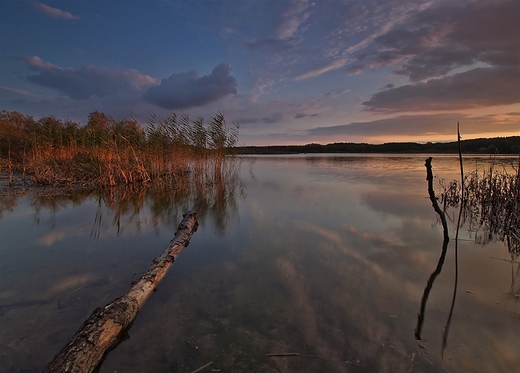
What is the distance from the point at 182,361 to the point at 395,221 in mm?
4957

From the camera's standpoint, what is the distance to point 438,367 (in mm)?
1830

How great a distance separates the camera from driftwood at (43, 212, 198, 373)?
1.72m

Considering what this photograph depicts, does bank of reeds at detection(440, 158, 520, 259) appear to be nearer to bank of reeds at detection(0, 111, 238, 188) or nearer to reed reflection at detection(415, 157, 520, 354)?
reed reflection at detection(415, 157, 520, 354)

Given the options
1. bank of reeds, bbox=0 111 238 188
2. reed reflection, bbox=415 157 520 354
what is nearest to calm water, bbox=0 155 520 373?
reed reflection, bbox=415 157 520 354

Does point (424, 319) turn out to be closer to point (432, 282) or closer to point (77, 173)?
point (432, 282)

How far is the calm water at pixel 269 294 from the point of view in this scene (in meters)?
1.95

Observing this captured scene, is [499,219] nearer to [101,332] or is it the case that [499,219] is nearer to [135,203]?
[101,332]

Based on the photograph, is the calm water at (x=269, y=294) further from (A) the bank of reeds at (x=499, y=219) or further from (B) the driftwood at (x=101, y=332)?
(A) the bank of reeds at (x=499, y=219)

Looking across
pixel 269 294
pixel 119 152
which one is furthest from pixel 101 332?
pixel 119 152

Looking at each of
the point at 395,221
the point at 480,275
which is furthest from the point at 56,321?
the point at 395,221

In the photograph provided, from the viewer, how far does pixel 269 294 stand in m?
2.77

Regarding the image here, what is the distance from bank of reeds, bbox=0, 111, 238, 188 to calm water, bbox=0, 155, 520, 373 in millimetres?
5750

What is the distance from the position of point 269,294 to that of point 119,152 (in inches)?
423

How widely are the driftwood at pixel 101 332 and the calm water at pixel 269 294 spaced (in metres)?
0.10
